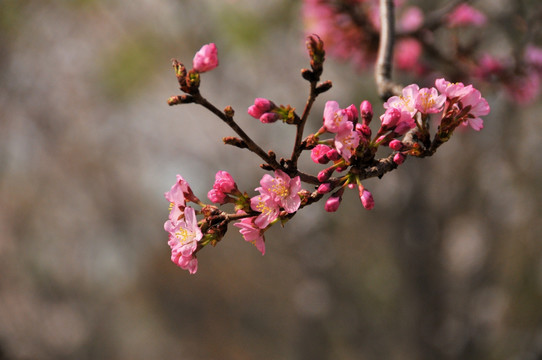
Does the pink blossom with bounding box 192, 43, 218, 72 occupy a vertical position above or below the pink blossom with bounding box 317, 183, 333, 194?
above

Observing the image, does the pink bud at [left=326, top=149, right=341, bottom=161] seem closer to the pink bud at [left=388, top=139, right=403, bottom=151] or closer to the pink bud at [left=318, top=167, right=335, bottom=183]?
the pink bud at [left=318, top=167, right=335, bottom=183]

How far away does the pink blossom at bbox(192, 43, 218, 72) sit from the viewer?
36.1 inches

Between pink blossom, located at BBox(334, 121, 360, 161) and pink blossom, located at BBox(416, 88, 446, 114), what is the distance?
7.6 inches

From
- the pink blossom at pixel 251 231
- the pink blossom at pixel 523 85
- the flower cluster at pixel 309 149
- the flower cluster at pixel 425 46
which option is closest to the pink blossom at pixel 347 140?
the flower cluster at pixel 309 149

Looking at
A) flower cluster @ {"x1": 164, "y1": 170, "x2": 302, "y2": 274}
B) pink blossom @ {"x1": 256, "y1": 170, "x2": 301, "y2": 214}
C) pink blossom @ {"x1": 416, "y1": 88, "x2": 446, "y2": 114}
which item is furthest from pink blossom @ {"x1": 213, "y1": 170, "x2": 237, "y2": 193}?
pink blossom @ {"x1": 416, "y1": 88, "x2": 446, "y2": 114}

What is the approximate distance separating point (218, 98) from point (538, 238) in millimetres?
6660

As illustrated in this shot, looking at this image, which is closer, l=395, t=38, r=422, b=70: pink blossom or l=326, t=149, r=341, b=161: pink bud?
l=326, t=149, r=341, b=161: pink bud

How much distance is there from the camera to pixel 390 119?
998 millimetres

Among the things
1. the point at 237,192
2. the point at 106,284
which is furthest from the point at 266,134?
the point at 106,284

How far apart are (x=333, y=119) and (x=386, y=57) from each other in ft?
1.99

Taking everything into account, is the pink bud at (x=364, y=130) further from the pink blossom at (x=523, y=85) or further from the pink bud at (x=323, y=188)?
the pink blossom at (x=523, y=85)

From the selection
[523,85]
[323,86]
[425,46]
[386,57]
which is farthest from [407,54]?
[323,86]

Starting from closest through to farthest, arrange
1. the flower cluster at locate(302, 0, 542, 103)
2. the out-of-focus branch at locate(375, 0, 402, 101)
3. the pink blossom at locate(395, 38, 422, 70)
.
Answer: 1. the out-of-focus branch at locate(375, 0, 402, 101)
2. the flower cluster at locate(302, 0, 542, 103)
3. the pink blossom at locate(395, 38, 422, 70)

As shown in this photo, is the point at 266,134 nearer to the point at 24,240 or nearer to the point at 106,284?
the point at 24,240
